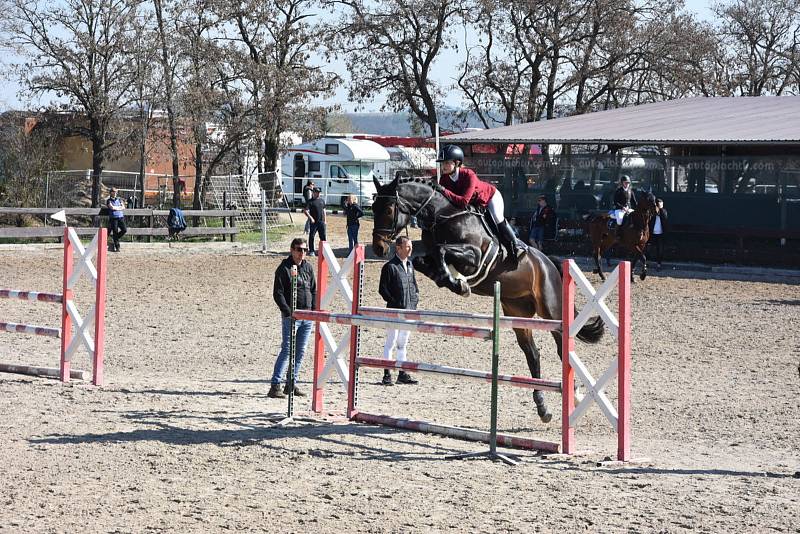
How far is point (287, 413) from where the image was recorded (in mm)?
10789

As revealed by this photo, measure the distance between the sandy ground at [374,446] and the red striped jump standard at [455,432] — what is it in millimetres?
98

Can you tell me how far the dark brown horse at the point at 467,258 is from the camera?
10.5 meters

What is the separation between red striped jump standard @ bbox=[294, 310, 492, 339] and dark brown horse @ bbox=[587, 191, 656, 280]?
47.9 feet

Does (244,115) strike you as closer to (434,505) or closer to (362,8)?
(362,8)

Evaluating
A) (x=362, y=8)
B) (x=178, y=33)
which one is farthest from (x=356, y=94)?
(x=178, y=33)

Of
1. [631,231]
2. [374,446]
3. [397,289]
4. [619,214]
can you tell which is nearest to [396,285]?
[397,289]

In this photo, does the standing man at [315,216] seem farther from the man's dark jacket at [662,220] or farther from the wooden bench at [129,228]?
the man's dark jacket at [662,220]

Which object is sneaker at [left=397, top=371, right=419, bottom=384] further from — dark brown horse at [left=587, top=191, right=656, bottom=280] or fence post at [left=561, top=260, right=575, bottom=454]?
dark brown horse at [left=587, top=191, right=656, bottom=280]

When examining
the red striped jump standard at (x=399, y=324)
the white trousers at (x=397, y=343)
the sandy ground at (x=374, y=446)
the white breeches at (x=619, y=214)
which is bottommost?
the sandy ground at (x=374, y=446)

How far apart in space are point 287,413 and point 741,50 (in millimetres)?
51599

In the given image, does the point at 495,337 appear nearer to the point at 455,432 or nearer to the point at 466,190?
the point at 455,432

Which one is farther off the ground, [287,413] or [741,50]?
[741,50]

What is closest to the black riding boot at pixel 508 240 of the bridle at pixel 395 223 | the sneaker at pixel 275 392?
the bridle at pixel 395 223

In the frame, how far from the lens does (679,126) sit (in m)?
31.2
